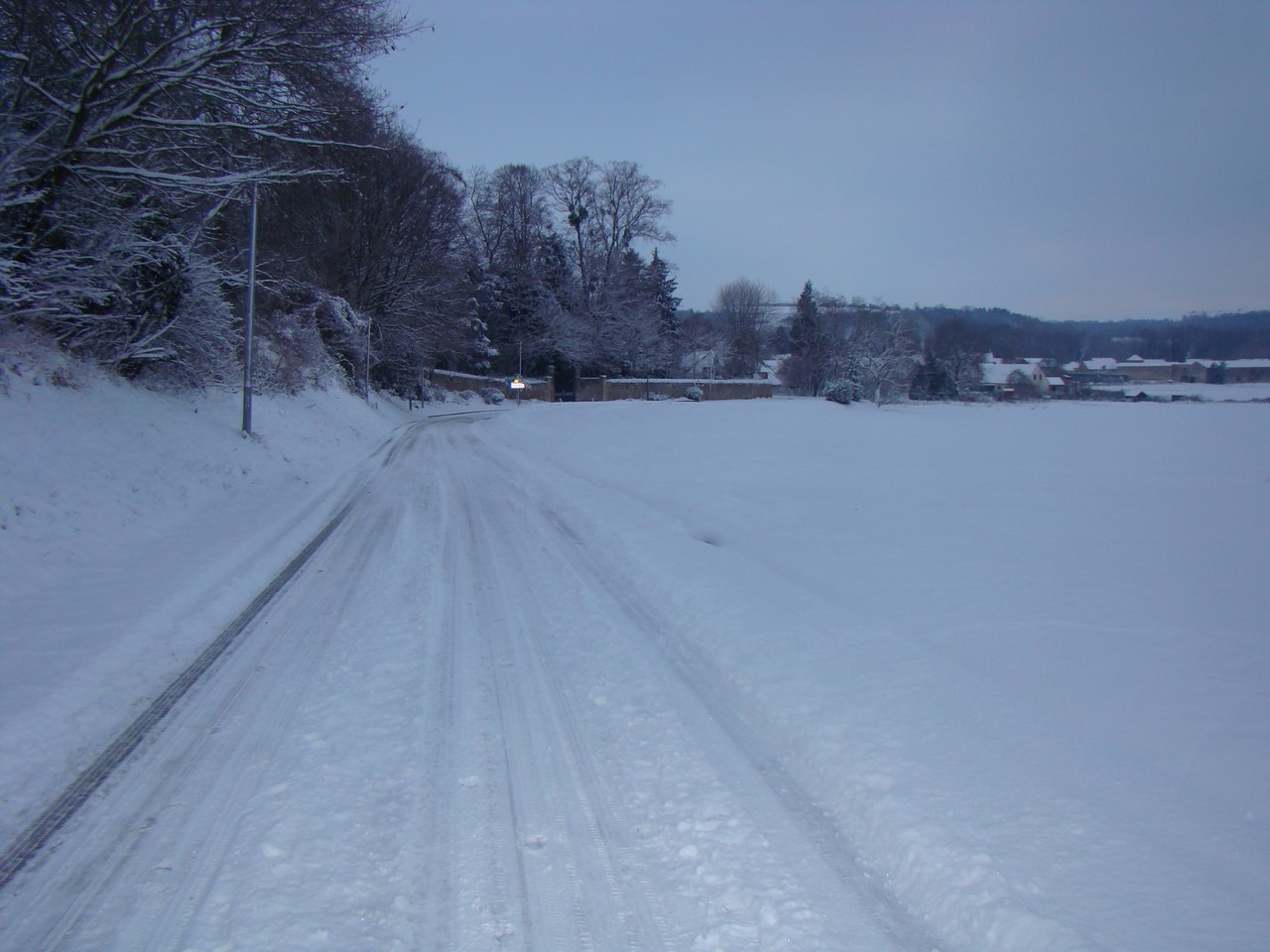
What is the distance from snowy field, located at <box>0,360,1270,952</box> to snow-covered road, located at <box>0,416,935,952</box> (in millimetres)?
20

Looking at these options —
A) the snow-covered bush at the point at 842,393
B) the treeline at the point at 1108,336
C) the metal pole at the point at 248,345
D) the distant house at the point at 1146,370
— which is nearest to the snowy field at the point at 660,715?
the metal pole at the point at 248,345

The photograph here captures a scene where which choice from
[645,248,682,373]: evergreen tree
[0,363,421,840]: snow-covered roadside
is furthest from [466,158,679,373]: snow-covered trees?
[0,363,421,840]: snow-covered roadside

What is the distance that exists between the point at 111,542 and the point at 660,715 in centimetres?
735

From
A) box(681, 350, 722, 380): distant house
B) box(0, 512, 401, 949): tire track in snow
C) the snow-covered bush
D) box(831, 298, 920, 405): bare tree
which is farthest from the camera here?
box(681, 350, 722, 380): distant house

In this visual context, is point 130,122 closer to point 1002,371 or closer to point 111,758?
point 111,758

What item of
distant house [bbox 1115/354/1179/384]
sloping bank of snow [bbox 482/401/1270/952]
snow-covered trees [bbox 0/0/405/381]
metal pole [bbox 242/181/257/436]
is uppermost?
distant house [bbox 1115/354/1179/384]

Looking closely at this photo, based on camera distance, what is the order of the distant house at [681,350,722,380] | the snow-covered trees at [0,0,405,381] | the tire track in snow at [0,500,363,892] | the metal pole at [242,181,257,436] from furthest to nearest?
the distant house at [681,350,722,380], the metal pole at [242,181,257,436], the snow-covered trees at [0,0,405,381], the tire track in snow at [0,500,363,892]

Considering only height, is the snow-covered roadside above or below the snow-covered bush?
below

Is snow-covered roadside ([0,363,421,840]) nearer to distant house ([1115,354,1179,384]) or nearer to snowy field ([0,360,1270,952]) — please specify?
snowy field ([0,360,1270,952])

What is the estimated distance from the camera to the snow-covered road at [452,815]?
301 centimetres

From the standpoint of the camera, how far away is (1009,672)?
561cm

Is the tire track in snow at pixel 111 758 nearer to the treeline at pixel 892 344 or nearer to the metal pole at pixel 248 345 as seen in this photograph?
the metal pole at pixel 248 345

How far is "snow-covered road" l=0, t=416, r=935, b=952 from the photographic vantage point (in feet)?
9.86

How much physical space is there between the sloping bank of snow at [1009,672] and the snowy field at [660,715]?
0.03 m
